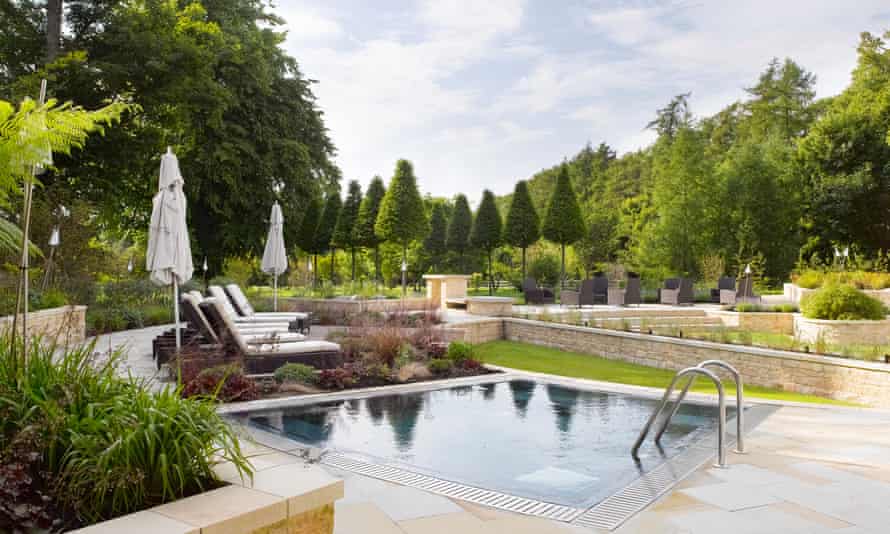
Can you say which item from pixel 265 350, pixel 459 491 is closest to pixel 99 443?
pixel 459 491

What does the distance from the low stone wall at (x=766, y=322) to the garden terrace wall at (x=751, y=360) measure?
517cm

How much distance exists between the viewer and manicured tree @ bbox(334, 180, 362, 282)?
25953mm

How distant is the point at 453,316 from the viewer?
1595cm

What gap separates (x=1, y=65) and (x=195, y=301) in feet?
47.4

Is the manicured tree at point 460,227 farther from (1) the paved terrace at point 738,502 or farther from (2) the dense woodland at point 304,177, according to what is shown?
(1) the paved terrace at point 738,502

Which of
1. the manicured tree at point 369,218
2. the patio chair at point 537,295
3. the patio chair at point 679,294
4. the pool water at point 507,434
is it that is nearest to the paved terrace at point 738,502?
Answer: the pool water at point 507,434

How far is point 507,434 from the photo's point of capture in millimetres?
6086

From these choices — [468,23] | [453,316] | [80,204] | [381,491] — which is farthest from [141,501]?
[468,23]

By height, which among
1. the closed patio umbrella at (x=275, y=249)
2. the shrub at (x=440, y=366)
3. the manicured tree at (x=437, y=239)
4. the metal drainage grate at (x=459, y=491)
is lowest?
the metal drainage grate at (x=459, y=491)

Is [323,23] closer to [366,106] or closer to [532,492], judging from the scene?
[366,106]

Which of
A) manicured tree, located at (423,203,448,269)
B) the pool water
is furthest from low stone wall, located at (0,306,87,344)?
manicured tree, located at (423,203,448,269)

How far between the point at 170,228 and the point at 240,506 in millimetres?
6084

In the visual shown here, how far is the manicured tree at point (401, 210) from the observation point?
2342cm

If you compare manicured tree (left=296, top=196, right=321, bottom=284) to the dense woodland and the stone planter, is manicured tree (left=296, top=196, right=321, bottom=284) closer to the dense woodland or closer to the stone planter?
the dense woodland
